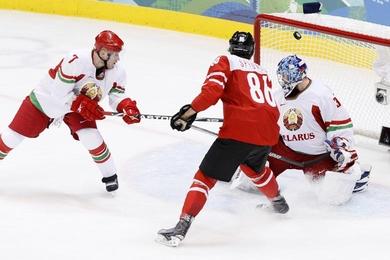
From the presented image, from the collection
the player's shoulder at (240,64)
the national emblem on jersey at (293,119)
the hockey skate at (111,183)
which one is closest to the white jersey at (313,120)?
the national emblem on jersey at (293,119)

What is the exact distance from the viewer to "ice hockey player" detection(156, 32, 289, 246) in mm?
2932

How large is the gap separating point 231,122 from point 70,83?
68cm

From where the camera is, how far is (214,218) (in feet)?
10.9

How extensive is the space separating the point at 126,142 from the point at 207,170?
135cm

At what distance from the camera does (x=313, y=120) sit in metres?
3.54

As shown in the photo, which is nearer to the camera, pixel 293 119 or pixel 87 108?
pixel 87 108

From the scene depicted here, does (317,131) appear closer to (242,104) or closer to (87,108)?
(242,104)

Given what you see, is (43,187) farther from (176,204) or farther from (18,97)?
(18,97)

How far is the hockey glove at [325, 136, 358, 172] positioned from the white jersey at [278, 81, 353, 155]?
23 millimetres

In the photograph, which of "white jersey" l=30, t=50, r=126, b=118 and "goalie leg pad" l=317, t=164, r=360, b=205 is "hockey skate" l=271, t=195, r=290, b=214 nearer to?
"goalie leg pad" l=317, t=164, r=360, b=205

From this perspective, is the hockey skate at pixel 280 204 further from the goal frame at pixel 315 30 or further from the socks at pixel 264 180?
the goal frame at pixel 315 30

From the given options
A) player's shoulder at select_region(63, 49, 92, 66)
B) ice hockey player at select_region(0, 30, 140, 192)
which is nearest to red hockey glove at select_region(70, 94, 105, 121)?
ice hockey player at select_region(0, 30, 140, 192)

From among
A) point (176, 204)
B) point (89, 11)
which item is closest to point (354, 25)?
point (176, 204)

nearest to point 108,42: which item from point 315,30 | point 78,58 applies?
point 78,58
